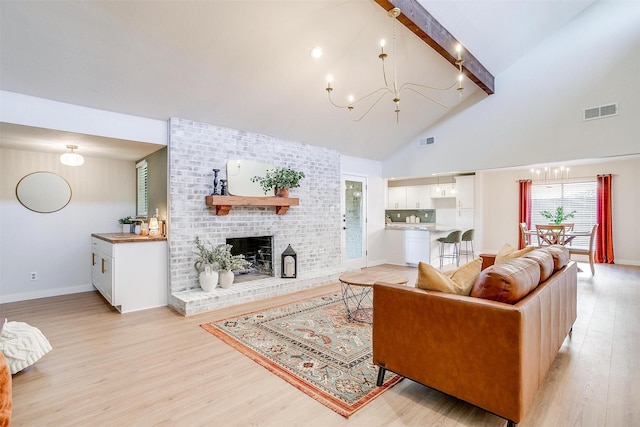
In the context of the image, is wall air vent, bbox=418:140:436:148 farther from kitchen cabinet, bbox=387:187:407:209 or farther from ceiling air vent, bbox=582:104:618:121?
kitchen cabinet, bbox=387:187:407:209

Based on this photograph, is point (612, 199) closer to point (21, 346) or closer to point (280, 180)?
point (280, 180)

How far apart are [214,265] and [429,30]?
402cm

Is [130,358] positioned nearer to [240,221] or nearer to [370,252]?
[240,221]

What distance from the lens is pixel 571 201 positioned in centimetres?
750

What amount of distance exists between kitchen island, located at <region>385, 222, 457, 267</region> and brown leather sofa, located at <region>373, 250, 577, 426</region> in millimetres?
4378

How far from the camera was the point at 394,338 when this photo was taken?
2.09m

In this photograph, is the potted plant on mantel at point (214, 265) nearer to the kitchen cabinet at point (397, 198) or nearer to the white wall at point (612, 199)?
the kitchen cabinet at point (397, 198)

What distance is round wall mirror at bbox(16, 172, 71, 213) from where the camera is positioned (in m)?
4.41

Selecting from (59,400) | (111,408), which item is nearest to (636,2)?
(111,408)

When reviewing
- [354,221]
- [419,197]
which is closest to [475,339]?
[354,221]

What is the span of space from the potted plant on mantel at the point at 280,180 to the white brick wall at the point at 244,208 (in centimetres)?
28

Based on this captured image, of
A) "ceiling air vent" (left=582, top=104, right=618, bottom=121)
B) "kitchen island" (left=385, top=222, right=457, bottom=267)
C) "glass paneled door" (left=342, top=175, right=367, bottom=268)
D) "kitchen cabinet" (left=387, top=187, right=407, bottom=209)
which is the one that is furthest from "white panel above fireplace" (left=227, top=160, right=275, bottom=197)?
"kitchen cabinet" (left=387, top=187, right=407, bottom=209)

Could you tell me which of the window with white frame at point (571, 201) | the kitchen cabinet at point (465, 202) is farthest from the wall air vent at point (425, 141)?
the window with white frame at point (571, 201)

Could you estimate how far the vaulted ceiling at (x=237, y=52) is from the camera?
106 inches
